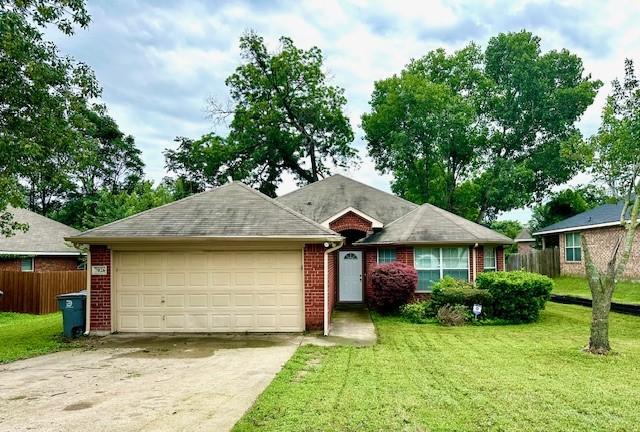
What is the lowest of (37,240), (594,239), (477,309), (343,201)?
(477,309)

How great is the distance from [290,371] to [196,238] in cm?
473

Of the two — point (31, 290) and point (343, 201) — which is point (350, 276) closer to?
point (343, 201)

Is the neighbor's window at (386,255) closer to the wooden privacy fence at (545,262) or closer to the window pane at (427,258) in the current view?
the window pane at (427,258)

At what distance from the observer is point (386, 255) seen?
17.3 meters

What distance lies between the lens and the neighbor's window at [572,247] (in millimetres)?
24859

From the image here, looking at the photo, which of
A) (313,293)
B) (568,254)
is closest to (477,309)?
(313,293)

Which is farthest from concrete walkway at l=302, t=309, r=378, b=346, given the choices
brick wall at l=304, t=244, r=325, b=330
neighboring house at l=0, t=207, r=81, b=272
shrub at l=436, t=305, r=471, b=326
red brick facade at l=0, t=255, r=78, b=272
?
red brick facade at l=0, t=255, r=78, b=272

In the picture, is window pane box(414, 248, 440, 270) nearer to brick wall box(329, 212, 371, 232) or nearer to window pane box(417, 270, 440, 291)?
window pane box(417, 270, 440, 291)

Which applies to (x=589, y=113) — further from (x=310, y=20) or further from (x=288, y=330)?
(x=288, y=330)

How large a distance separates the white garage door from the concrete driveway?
764 millimetres

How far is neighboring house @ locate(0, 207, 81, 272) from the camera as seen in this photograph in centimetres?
2082

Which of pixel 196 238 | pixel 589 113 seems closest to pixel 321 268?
pixel 196 238

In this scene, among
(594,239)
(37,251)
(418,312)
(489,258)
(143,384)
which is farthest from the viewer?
(594,239)

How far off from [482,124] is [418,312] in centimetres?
2497
